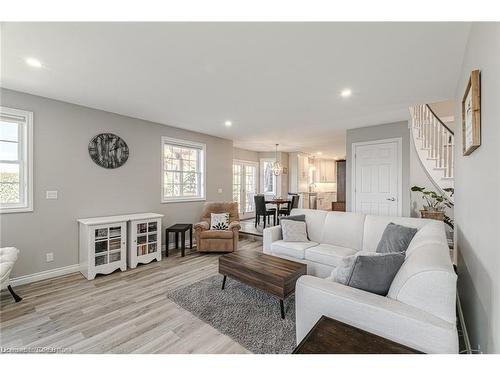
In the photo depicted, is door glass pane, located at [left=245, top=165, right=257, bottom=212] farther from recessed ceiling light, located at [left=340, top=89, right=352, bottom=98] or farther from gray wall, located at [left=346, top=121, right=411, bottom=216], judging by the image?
recessed ceiling light, located at [left=340, top=89, right=352, bottom=98]

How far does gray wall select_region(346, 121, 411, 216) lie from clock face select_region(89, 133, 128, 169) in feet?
14.8

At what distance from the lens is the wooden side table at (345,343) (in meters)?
1.03

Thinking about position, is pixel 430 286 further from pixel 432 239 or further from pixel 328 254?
pixel 328 254

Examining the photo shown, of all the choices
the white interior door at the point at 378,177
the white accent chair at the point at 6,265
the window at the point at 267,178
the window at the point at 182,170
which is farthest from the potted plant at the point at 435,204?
the white accent chair at the point at 6,265

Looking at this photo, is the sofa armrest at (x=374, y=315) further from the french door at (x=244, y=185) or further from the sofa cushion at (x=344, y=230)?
the french door at (x=244, y=185)

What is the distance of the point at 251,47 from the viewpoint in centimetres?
196

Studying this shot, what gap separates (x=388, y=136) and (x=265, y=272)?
387 centimetres

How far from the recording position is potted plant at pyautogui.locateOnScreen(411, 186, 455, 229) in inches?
152

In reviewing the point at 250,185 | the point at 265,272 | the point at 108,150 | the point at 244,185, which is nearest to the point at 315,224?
the point at 265,272

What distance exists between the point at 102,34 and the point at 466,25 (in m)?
2.78

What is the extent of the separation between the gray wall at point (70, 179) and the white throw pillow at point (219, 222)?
3.28 feet
